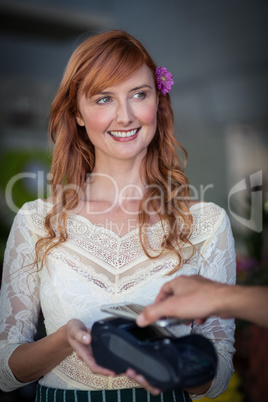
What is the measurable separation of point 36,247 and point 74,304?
270 millimetres

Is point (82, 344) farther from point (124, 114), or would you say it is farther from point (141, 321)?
point (124, 114)

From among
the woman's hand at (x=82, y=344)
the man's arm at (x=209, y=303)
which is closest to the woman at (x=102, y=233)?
the woman's hand at (x=82, y=344)

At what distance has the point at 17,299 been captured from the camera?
174cm

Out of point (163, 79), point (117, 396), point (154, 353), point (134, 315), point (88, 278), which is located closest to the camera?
point (154, 353)

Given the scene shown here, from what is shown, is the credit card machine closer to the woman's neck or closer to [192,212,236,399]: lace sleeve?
[192,212,236,399]: lace sleeve

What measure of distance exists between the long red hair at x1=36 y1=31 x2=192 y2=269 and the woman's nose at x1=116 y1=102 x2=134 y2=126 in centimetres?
9

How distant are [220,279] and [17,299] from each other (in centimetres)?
73

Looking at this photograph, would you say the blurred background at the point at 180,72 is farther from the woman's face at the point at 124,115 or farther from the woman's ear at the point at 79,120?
the woman's face at the point at 124,115

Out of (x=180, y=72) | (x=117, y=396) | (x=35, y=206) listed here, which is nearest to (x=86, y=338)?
(x=117, y=396)

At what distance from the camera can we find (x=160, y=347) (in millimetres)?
1068

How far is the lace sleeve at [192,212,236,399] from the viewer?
5.54 ft

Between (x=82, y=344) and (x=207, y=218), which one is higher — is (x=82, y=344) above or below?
below

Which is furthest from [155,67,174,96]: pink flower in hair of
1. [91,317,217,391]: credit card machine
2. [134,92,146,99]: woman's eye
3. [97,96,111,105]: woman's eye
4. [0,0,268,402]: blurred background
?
[0,0,268,402]: blurred background

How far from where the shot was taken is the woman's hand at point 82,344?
1.22m
